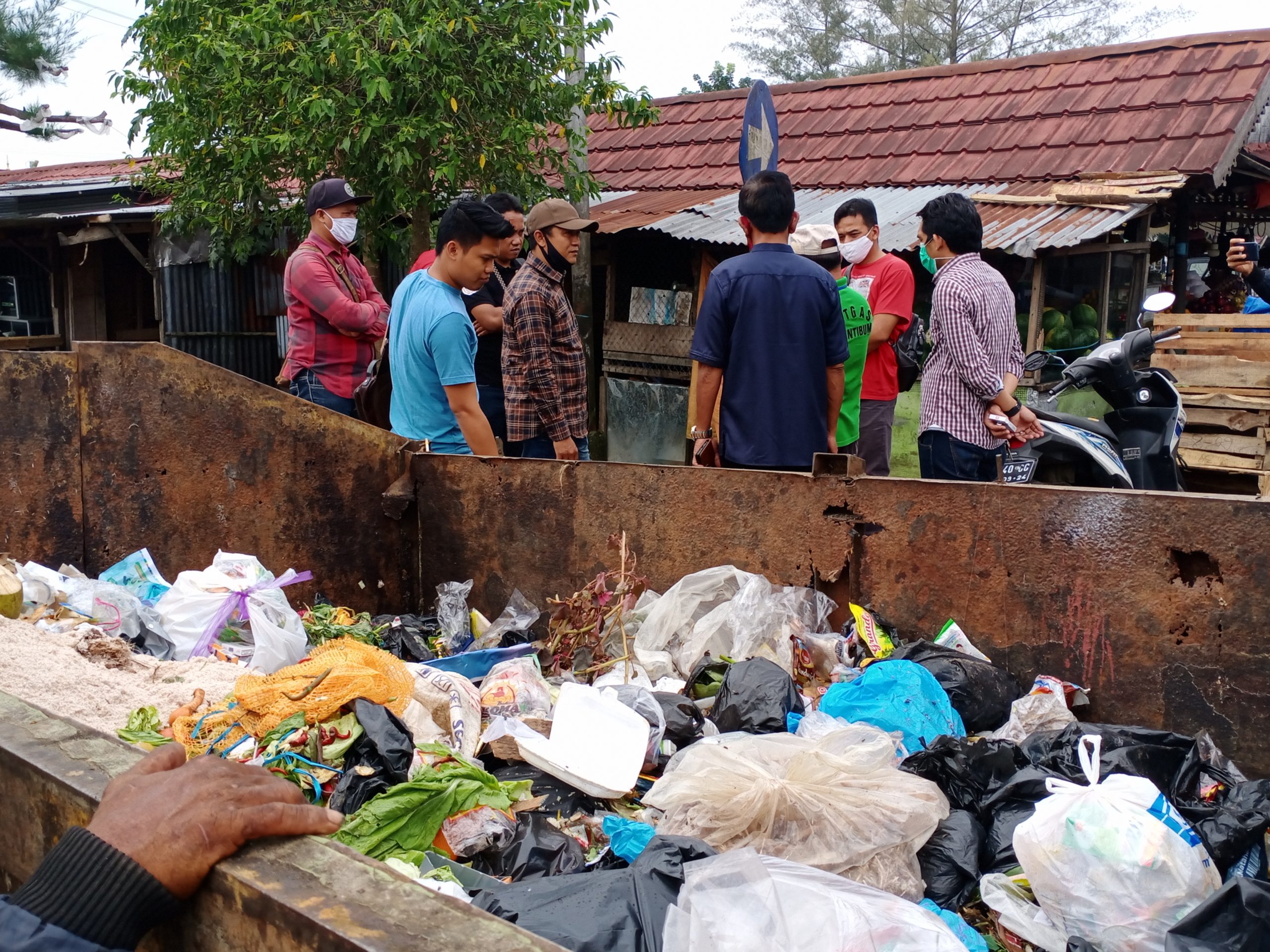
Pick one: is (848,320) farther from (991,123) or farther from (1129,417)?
(991,123)

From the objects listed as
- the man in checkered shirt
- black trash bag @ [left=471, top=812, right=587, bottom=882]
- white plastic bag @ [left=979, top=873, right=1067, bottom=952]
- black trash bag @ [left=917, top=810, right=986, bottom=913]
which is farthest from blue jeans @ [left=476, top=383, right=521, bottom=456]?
white plastic bag @ [left=979, top=873, right=1067, bottom=952]

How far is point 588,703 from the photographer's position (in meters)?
2.74

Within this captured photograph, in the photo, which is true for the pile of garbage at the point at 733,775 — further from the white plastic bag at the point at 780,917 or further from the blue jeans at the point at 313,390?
the blue jeans at the point at 313,390

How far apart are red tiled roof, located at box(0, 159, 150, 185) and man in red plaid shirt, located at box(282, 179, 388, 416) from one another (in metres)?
10.1

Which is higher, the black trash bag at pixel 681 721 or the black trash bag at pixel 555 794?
the black trash bag at pixel 681 721

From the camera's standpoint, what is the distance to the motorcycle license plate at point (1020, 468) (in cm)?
455

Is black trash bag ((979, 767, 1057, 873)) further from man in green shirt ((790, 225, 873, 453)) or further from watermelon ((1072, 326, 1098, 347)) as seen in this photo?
watermelon ((1072, 326, 1098, 347))

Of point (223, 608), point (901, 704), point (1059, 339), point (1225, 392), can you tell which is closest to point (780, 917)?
point (901, 704)

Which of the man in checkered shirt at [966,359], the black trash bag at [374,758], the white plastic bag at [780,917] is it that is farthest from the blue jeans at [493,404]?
the white plastic bag at [780,917]

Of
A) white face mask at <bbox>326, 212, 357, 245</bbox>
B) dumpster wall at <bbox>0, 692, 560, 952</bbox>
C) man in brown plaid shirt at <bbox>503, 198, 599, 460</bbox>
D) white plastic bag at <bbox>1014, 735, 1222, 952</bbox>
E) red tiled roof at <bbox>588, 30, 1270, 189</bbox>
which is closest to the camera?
dumpster wall at <bbox>0, 692, 560, 952</bbox>

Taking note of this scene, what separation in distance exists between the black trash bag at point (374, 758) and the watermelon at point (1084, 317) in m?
6.85

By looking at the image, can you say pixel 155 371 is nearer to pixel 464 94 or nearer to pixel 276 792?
pixel 276 792

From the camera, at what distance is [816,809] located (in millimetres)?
2217

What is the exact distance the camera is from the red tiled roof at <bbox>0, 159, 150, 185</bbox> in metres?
15.3
